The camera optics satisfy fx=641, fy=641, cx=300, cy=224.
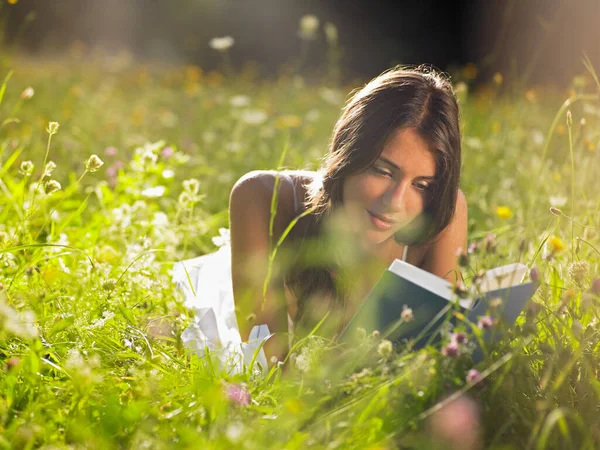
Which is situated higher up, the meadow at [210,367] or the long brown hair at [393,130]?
the long brown hair at [393,130]

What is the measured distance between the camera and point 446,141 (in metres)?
1.81

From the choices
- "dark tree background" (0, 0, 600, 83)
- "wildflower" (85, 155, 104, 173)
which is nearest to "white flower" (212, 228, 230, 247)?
"wildflower" (85, 155, 104, 173)

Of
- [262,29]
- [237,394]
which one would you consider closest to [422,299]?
[237,394]

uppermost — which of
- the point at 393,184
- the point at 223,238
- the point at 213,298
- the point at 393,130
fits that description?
the point at 393,130

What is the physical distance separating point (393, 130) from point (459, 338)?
73 cm

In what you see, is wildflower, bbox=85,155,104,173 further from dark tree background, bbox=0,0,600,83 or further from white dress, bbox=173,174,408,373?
dark tree background, bbox=0,0,600,83

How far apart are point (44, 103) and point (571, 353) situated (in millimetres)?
3928

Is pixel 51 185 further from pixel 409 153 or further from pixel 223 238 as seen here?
pixel 409 153

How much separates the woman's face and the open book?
0.41m

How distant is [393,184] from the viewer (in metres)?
1.75

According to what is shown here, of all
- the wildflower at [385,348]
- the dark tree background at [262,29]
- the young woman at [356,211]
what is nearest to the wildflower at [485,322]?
the wildflower at [385,348]

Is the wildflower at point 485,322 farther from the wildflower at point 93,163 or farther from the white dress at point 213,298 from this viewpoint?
the wildflower at point 93,163

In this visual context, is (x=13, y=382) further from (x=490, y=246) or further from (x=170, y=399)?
(x=490, y=246)

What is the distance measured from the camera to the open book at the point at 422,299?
4.27ft
